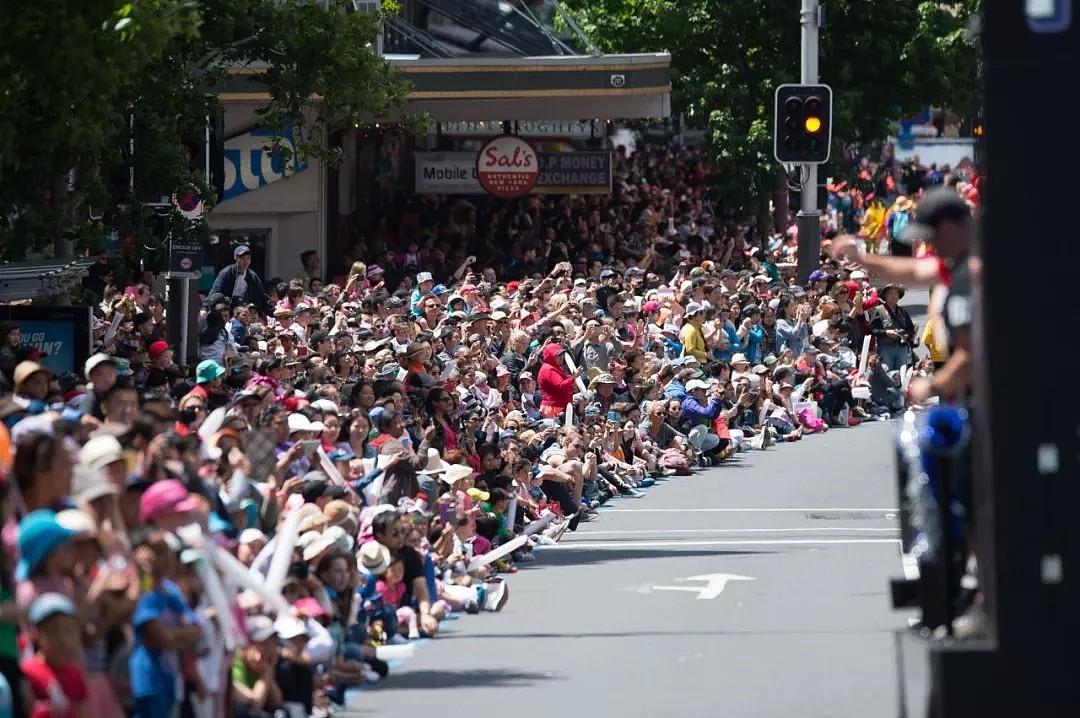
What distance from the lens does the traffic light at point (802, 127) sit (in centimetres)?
2984

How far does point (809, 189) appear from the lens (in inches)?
1294

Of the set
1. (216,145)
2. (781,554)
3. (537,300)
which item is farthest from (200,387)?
(537,300)

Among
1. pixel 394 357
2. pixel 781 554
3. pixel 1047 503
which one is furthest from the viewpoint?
pixel 394 357

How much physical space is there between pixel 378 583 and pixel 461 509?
2811 mm

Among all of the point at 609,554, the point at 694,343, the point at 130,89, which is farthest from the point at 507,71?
the point at 130,89

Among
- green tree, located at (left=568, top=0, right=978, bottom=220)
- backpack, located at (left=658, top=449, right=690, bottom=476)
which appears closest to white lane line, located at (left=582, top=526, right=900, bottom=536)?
backpack, located at (left=658, top=449, right=690, bottom=476)

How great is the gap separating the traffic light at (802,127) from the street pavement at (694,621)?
5.88m

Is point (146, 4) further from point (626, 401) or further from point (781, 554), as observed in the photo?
point (626, 401)

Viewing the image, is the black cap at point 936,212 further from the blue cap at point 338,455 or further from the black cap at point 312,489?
the blue cap at point 338,455

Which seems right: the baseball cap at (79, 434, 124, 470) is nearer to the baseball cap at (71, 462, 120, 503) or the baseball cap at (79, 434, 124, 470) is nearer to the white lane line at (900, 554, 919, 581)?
the baseball cap at (71, 462, 120, 503)

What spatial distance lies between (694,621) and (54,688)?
8205 millimetres

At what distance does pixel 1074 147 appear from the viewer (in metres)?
7.71

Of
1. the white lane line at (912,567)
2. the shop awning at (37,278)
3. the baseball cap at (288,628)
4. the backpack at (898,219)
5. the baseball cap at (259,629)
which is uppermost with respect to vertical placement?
the backpack at (898,219)

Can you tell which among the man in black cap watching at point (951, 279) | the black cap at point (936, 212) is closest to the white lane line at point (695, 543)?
the man in black cap watching at point (951, 279)
